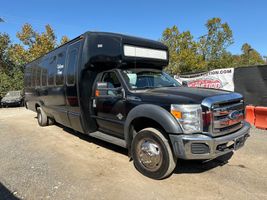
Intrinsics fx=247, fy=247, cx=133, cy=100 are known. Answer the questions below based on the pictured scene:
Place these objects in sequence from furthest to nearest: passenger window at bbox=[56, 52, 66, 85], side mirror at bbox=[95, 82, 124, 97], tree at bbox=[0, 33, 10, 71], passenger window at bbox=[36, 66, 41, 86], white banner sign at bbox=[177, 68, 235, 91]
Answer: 1. tree at bbox=[0, 33, 10, 71]
2. white banner sign at bbox=[177, 68, 235, 91]
3. passenger window at bbox=[36, 66, 41, 86]
4. passenger window at bbox=[56, 52, 66, 85]
5. side mirror at bbox=[95, 82, 124, 97]

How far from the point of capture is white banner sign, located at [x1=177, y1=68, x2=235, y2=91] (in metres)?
10.3

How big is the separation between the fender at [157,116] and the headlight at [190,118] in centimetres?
10

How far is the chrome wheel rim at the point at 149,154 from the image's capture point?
13.8ft

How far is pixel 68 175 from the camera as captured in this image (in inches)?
179

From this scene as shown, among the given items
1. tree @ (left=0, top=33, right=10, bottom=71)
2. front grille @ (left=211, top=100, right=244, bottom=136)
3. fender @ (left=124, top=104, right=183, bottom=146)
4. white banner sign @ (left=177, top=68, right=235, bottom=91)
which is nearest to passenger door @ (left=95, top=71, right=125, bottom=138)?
fender @ (left=124, top=104, right=183, bottom=146)

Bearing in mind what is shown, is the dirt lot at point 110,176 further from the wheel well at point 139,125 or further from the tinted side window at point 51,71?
the tinted side window at point 51,71

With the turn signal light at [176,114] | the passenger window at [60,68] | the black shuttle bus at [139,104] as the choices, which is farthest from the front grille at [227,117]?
the passenger window at [60,68]

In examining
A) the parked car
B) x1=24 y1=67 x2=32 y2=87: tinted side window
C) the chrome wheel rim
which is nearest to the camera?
the chrome wheel rim

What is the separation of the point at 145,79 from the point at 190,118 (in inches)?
73.7

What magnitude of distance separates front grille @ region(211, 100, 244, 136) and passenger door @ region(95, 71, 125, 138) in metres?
1.84

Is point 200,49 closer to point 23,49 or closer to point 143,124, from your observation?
point 23,49

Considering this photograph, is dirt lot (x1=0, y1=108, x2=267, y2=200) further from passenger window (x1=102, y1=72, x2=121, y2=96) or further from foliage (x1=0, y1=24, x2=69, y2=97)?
foliage (x1=0, y1=24, x2=69, y2=97)

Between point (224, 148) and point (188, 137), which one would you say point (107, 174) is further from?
point (224, 148)

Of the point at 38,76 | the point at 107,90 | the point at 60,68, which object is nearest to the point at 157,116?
the point at 107,90
